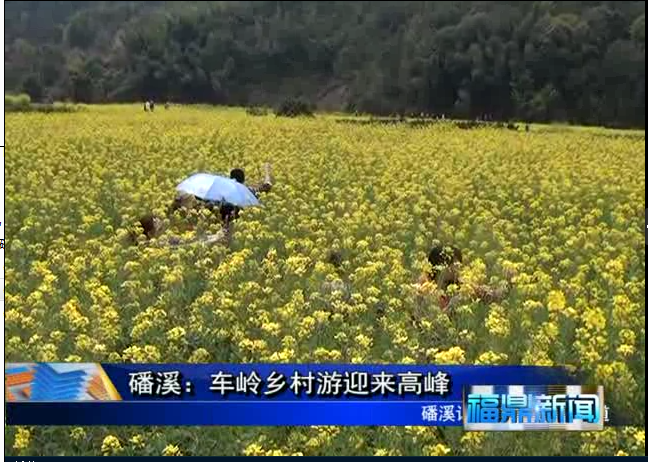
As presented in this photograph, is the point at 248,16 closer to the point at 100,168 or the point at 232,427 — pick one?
the point at 100,168

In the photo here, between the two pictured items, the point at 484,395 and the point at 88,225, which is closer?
the point at 484,395

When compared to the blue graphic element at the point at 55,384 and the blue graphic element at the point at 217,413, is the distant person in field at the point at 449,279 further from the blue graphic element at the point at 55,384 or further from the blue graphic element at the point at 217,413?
the blue graphic element at the point at 55,384

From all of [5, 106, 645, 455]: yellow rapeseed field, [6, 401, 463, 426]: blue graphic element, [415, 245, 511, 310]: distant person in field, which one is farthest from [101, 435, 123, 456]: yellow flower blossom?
[415, 245, 511, 310]: distant person in field

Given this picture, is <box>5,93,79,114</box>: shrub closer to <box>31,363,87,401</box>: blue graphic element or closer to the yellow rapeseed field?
the yellow rapeseed field

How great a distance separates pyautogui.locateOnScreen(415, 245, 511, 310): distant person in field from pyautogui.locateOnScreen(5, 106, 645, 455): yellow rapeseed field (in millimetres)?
61

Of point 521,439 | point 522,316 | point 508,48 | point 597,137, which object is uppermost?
point 508,48

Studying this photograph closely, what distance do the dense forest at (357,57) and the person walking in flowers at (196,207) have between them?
2.08 feet

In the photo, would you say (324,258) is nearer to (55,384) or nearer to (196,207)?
(196,207)

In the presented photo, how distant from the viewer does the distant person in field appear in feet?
22.2

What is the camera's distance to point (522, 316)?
665 centimetres

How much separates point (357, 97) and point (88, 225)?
73.7 inches

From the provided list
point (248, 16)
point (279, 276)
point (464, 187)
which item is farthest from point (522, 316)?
point (248, 16)

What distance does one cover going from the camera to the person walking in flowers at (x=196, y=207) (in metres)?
6.95
